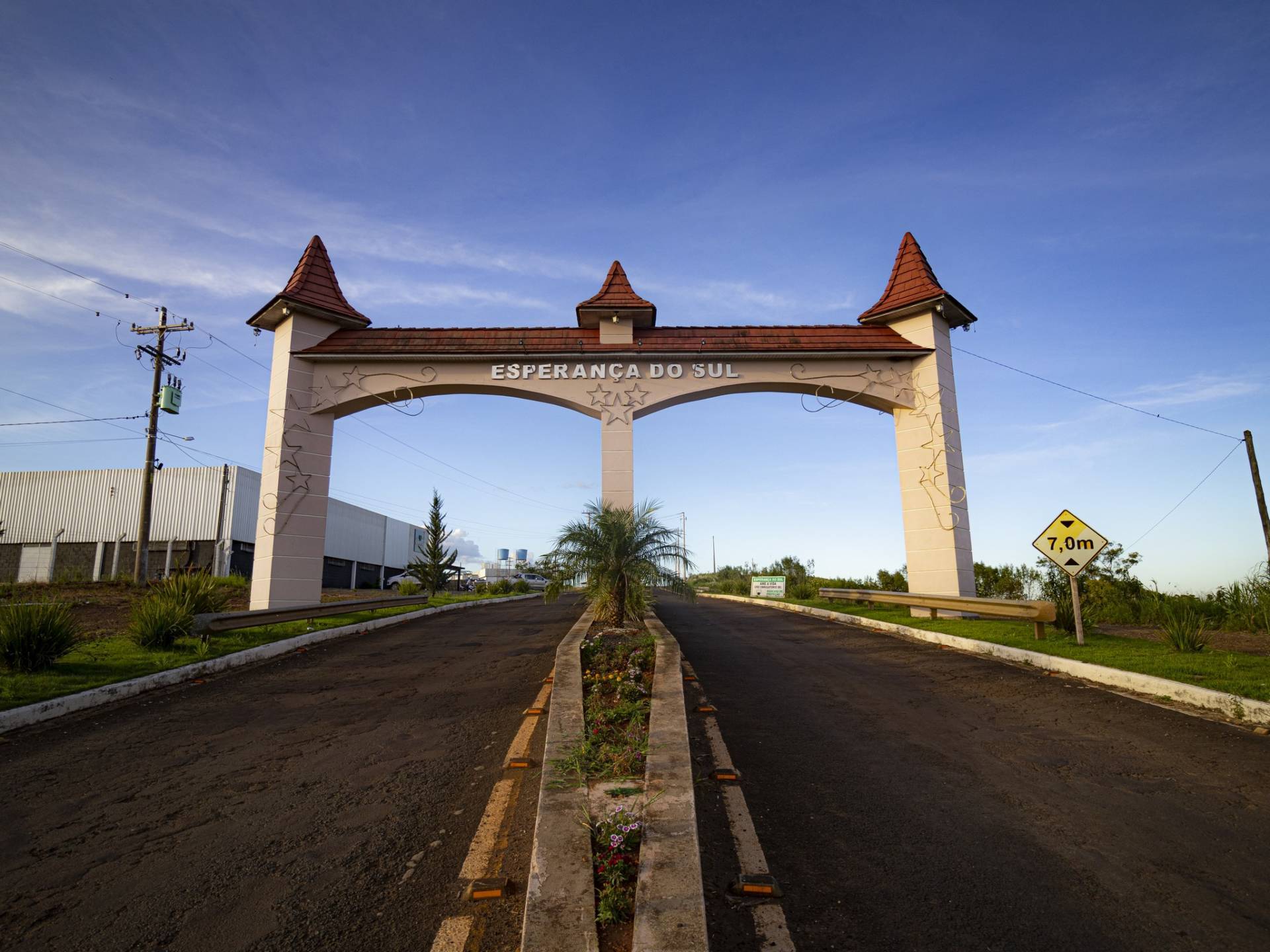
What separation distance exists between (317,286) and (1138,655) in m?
17.2

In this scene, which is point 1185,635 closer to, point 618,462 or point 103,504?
point 618,462

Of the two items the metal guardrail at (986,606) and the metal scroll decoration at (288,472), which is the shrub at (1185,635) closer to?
the metal guardrail at (986,606)

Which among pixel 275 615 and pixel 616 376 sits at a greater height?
pixel 616 376

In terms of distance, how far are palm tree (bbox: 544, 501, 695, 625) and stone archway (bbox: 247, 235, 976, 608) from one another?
3326 mm

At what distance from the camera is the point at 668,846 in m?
3.72

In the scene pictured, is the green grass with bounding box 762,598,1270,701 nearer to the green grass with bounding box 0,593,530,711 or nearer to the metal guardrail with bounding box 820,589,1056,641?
the metal guardrail with bounding box 820,589,1056,641

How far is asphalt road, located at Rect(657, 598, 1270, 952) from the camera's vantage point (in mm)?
3250

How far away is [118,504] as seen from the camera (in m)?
40.7

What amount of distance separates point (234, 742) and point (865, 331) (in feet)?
49.1

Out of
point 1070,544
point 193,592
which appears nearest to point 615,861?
point 1070,544

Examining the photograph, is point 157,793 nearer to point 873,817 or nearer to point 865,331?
point 873,817

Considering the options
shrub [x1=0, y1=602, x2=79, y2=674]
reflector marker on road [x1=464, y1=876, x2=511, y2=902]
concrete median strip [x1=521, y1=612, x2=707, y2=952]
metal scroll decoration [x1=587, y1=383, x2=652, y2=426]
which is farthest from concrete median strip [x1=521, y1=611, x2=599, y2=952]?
metal scroll decoration [x1=587, y1=383, x2=652, y2=426]

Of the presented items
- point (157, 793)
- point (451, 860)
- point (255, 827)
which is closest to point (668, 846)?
point (451, 860)

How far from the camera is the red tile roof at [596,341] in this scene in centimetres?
1603
